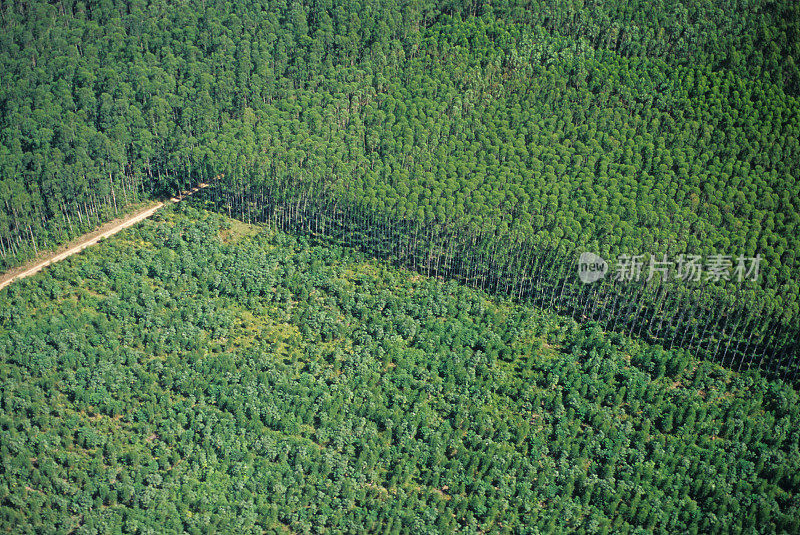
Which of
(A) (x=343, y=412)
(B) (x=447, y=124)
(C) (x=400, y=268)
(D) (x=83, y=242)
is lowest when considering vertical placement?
(A) (x=343, y=412)

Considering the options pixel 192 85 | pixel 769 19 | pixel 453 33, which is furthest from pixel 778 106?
pixel 192 85

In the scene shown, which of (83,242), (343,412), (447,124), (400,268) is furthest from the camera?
(447,124)

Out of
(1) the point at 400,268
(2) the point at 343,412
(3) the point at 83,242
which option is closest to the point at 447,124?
(1) the point at 400,268

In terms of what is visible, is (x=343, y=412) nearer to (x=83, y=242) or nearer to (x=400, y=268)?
(x=400, y=268)

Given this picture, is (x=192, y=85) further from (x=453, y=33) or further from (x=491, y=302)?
(x=491, y=302)

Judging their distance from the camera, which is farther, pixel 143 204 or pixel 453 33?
pixel 453 33

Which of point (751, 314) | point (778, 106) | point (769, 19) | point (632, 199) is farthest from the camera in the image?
point (769, 19)
